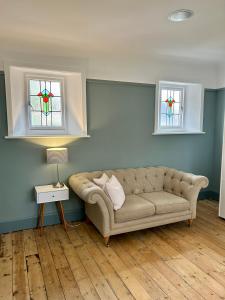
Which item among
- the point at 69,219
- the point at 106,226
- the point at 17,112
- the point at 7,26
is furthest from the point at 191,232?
the point at 7,26

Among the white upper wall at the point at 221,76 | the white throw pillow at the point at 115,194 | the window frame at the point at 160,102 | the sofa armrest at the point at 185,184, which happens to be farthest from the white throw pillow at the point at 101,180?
the white upper wall at the point at 221,76

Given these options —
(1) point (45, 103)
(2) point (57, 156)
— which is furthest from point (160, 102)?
(2) point (57, 156)

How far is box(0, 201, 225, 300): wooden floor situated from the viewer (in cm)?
207

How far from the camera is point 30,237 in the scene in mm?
3064

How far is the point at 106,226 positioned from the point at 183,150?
89.4 inches

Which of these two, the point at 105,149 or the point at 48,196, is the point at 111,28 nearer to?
the point at 105,149

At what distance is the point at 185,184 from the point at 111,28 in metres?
2.32

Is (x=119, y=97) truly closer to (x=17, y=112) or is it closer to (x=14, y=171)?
(x=17, y=112)

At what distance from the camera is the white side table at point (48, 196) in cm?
303

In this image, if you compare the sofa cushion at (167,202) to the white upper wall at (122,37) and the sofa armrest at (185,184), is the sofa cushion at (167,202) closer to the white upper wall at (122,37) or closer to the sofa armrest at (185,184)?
the sofa armrest at (185,184)

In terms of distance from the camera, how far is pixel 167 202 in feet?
10.3

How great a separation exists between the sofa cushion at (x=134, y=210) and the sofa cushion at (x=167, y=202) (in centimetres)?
10

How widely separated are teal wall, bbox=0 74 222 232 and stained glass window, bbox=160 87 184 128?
29cm

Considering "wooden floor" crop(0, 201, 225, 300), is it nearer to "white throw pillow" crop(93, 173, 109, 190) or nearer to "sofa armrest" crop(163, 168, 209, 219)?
"sofa armrest" crop(163, 168, 209, 219)
